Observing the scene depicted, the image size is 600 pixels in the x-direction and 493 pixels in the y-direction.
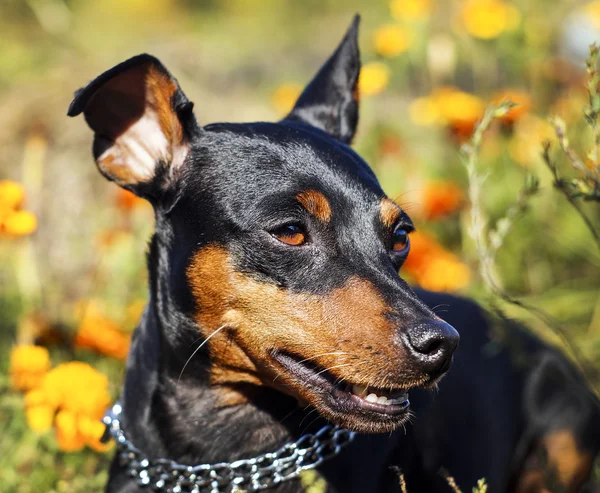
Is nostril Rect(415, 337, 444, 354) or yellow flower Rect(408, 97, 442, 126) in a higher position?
yellow flower Rect(408, 97, 442, 126)

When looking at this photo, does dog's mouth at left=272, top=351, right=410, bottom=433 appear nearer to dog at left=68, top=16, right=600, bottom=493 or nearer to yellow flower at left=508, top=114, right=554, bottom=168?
dog at left=68, top=16, right=600, bottom=493

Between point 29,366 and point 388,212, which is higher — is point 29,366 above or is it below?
below

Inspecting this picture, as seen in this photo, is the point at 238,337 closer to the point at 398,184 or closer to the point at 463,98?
the point at 463,98

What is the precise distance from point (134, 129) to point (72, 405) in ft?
3.86

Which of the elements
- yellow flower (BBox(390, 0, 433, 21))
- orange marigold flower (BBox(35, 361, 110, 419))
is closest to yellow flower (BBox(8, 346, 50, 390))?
orange marigold flower (BBox(35, 361, 110, 419))

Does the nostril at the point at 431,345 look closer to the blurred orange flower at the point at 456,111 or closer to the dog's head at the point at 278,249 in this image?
the dog's head at the point at 278,249

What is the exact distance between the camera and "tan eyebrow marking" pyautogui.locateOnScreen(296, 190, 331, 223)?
2.73m

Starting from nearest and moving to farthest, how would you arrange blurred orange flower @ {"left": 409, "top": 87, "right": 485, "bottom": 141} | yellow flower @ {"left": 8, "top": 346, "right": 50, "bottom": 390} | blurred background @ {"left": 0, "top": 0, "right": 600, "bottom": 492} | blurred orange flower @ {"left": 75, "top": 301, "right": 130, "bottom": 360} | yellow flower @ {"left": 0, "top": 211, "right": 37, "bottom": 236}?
yellow flower @ {"left": 0, "top": 211, "right": 37, "bottom": 236} → yellow flower @ {"left": 8, "top": 346, "right": 50, "bottom": 390} → blurred background @ {"left": 0, "top": 0, "right": 600, "bottom": 492} → blurred orange flower @ {"left": 75, "top": 301, "right": 130, "bottom": 360} → blurred orange flower @ {"left": 409, "top": 87, "right": 485, "bottom": 141}

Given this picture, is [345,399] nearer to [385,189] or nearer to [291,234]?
[291,234]

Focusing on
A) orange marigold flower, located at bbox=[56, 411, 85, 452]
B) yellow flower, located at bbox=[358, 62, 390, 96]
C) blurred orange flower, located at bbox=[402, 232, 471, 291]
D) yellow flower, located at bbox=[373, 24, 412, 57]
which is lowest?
orange marigold flower, located at bbox=[56, 411, 85, 452]

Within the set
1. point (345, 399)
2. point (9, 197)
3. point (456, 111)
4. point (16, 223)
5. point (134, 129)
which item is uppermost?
point (456, 111)

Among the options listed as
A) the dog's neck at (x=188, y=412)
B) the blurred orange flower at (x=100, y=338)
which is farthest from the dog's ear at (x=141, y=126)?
the blurred orange flower at (x=100, y=338)

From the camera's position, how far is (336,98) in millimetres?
3645

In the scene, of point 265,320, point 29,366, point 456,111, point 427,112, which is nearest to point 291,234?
point 265,320
